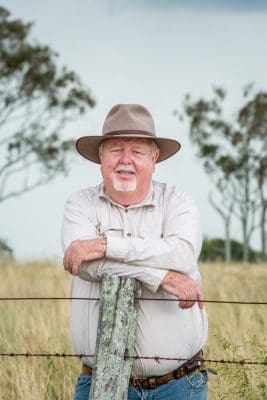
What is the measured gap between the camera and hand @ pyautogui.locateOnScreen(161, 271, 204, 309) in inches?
159

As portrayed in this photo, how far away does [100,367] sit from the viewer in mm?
4066

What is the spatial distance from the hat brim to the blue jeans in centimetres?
103

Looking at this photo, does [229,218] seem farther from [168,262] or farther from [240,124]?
[168,262]

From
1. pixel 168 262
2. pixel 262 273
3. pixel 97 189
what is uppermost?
pixel 262 273

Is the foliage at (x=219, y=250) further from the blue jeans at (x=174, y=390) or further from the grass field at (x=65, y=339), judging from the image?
the blue jeans at (x=174, y=390)

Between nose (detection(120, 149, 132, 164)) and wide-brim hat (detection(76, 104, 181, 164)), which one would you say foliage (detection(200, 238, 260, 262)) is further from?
nose (detection(120, 149, 132, 164))

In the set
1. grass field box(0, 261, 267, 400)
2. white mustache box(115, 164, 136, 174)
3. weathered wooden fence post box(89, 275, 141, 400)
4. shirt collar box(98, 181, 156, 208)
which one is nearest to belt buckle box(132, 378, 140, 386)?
weathered wooden fence post box(89, 275, 141, 400)

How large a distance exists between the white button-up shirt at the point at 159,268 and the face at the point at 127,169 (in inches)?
2.0

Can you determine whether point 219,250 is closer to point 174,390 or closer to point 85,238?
point 174,390

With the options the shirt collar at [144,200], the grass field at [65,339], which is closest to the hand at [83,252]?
the shirt collar at [144,200]

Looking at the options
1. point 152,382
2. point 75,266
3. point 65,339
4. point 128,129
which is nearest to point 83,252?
point 75,266

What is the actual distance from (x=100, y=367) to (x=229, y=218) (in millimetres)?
27710

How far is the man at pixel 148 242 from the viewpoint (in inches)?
159

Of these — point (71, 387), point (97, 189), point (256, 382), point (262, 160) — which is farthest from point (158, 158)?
point (262, 160)
